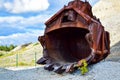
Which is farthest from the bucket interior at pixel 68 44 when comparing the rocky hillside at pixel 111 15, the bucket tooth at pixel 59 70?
the rocky hillside at pixel 111 15

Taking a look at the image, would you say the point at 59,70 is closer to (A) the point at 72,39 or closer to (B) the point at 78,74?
(B) the point at 78,74

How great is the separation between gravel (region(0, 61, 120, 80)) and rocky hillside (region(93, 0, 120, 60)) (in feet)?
40.6

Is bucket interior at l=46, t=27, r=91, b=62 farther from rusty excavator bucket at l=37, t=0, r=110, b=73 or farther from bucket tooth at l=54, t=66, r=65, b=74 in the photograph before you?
bucket tooth at l=54, t=66, r=65, b=74

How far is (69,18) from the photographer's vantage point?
1243cm

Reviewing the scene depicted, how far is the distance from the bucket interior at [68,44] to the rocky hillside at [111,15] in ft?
33.1

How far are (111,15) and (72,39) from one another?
2266 cm

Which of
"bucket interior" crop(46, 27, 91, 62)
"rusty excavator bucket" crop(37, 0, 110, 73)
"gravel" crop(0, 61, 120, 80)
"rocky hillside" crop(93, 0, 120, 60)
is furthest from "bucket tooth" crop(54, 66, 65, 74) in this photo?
"rocky hillside" crop(93, 0, 120, 60)

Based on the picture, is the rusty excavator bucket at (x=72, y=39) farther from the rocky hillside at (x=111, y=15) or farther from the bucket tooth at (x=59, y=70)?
the rocky hillside at (x=111, y=15)

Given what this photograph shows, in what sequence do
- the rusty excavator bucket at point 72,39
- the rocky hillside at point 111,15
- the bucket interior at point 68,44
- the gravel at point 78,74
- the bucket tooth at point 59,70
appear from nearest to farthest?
the gravel at point 78,74
the rusty excavator bucket at point 72,39
the bucket tooth at point 59,70
the bucket interior at point 68,44
the rocky hillside at point 111,15

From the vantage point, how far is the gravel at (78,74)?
10.5 metres

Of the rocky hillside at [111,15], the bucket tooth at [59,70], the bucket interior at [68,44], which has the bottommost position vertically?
the rocky hillside at [111,15]

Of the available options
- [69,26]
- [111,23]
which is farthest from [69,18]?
[111,23]

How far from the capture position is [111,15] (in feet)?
120

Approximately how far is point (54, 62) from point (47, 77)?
120 cm
